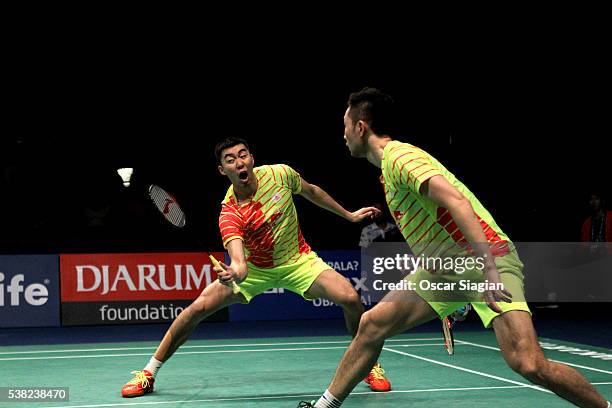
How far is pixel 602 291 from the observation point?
39.1ft

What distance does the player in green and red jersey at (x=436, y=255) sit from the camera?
137 inches

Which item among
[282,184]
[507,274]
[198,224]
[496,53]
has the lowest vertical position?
[507,274]

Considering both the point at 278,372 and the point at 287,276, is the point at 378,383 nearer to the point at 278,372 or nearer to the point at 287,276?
the point at 287,276

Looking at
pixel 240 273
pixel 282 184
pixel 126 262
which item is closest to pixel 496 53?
pixel 126 262

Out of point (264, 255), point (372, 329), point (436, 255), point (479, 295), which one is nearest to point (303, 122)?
point (264, 255)

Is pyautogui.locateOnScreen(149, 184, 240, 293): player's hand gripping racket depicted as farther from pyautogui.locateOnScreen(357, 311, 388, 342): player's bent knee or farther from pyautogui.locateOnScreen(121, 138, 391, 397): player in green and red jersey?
pyautogui.locateOnScreen(357, 311, 388, 342): player's bent knee

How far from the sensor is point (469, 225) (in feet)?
11.2

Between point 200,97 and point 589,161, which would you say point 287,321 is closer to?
point 200,97

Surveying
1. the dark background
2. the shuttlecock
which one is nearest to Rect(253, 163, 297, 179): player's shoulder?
the shuttlecock

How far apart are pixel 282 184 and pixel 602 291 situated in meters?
7.46

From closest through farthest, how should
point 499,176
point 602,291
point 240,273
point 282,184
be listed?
point 240,273, point 282,184, point 602,291, point 499,176

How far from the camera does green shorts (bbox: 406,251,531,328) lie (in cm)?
359

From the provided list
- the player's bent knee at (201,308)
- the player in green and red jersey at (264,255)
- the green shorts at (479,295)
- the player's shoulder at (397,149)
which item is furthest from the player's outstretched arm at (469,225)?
the player's bent knee at (201,308)

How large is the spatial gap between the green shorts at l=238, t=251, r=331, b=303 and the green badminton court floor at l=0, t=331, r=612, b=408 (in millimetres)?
640
